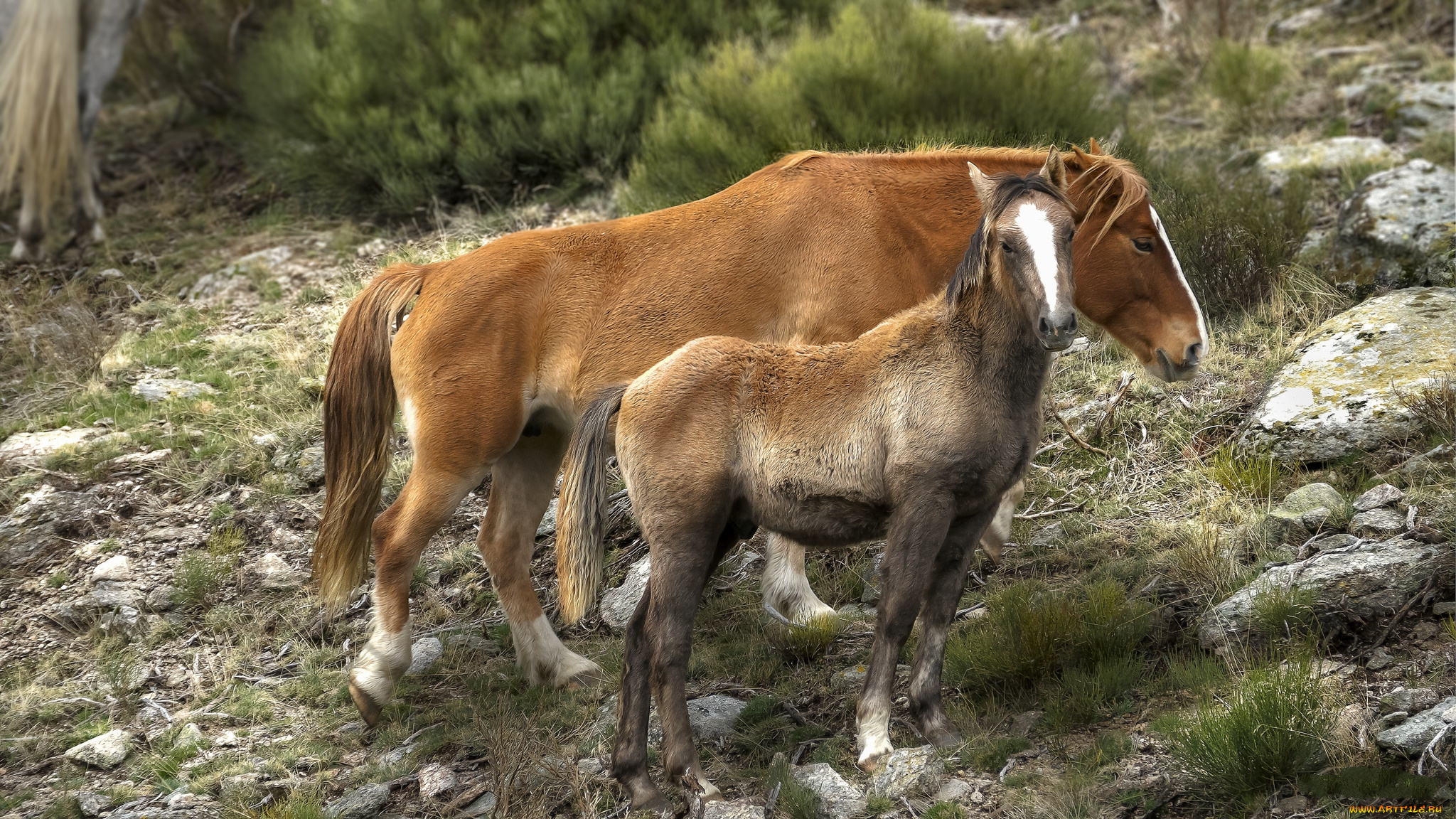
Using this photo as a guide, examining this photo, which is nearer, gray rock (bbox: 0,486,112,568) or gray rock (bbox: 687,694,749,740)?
gray rock (bbox: 687,694,749,740)

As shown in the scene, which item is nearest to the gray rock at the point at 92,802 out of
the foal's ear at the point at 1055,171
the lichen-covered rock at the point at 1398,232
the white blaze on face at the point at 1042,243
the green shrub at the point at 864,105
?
the white blaze on face at the point at 1042,243

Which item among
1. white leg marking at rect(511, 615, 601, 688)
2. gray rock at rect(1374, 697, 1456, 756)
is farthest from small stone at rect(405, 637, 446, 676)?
gray rock at rect(1374, 697, 1456, 756)

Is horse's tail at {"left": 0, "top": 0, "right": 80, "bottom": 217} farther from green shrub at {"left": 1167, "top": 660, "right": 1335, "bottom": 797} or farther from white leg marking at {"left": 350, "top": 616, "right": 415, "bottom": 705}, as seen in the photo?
green shrub at {"left": 1167, "top": 660, "right": 1335, "bottom": 797}

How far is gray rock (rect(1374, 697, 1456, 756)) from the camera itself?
350cm

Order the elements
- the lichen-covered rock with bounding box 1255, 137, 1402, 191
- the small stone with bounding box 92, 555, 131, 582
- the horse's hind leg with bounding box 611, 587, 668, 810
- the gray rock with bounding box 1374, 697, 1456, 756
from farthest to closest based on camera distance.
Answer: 1. the lichen-covered rock with bounding box 1255, 137, 1402, 191
2. the small stone with bounding box 92, 555, 131, 582
3. the horse's hind leg with bounding box 611, 587, 668, 810
4. the gray rock with bounding box 1374, 697, 1456, 756

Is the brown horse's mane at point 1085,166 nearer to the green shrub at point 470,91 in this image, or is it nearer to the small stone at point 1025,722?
the small stone at point 1025,722

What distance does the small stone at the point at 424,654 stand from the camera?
565 cm

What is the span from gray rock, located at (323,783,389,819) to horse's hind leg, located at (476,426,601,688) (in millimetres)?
1012

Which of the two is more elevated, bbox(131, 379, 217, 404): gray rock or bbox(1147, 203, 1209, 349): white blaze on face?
bbox(1147, 203, 1209, 349): white blaze on face

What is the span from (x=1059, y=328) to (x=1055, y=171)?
32.1 inches

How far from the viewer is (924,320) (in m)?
4.17

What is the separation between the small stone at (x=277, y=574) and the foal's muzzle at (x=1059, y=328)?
445 centimetres

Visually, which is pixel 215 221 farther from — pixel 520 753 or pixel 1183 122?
pixel 1183 122

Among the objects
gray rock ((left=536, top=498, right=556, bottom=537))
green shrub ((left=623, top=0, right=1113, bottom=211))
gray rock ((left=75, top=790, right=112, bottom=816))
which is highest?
green shrub ((left=623, top=0, right=1113, bottom=211))
